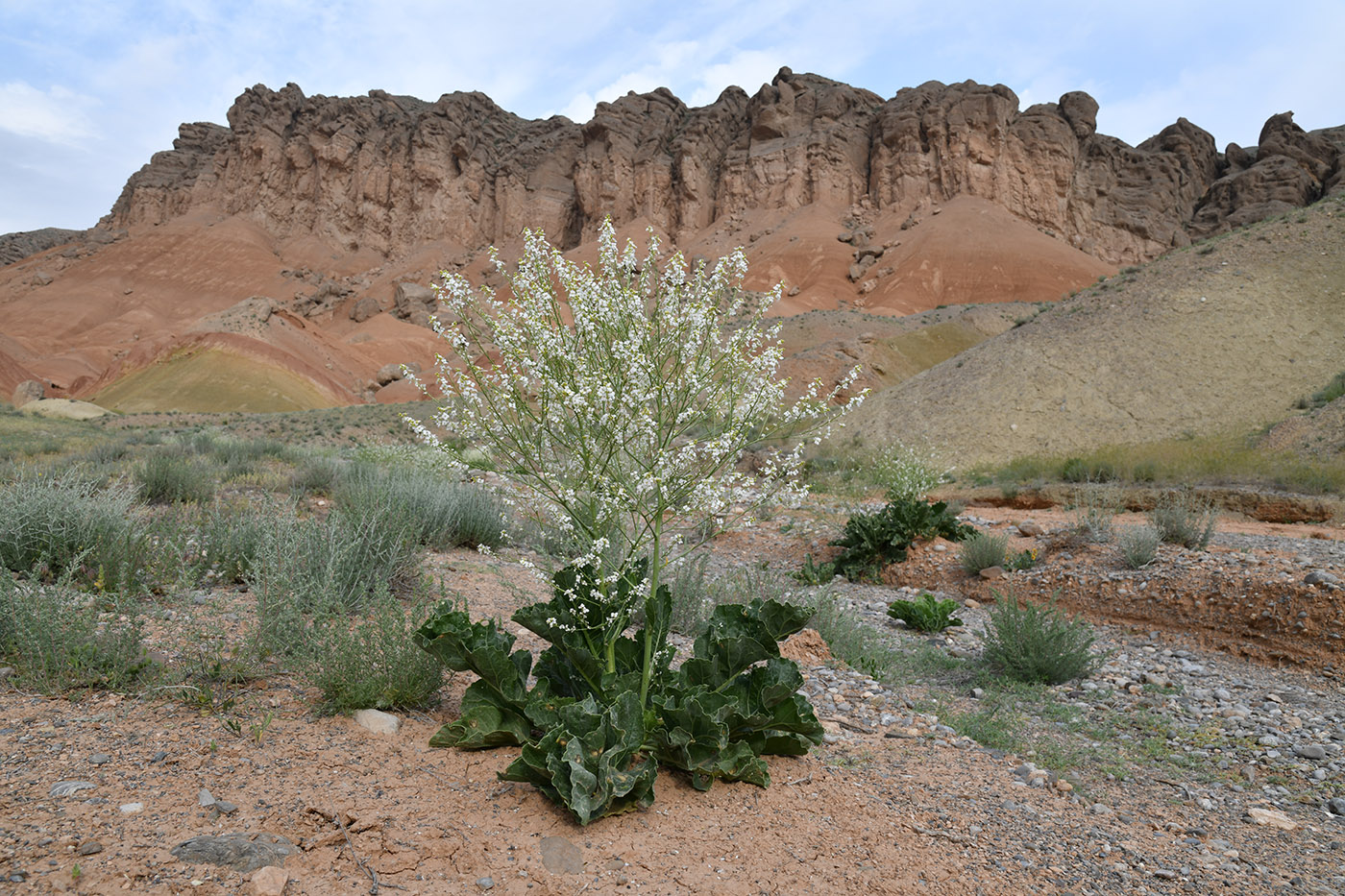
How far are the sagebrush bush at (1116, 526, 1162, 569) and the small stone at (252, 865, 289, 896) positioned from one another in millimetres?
7738

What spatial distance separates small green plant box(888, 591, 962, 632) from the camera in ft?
22.0

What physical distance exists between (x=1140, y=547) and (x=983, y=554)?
1584 mm

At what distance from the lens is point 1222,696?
489 centimetres

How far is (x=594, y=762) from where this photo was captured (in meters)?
2.76

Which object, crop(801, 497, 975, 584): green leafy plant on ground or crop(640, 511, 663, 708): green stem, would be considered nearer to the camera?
crop(640, 511, 663, 708): green stem

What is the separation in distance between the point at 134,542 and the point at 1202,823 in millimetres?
6484

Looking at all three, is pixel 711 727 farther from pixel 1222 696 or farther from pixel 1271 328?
pixel 1271 328

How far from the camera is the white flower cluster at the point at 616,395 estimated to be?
299cm

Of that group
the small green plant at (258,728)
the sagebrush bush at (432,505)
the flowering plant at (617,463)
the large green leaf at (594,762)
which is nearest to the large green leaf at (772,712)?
the flowering plant at (617,463)

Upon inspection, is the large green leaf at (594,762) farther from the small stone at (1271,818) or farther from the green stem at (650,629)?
the small stone at (1271,818)

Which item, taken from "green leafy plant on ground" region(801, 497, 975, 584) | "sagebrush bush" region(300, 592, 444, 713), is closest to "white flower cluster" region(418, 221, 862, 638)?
"sagebrush bush" region(300, 592, 444, 713)

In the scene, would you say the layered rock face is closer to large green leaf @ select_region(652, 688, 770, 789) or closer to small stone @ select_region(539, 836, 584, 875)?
large green leaf @ select_region(652, 688, 770, 789)

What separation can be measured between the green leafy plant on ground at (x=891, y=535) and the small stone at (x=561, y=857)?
6.88 m

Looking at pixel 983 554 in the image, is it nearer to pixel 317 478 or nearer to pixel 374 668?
pixel 374 668
